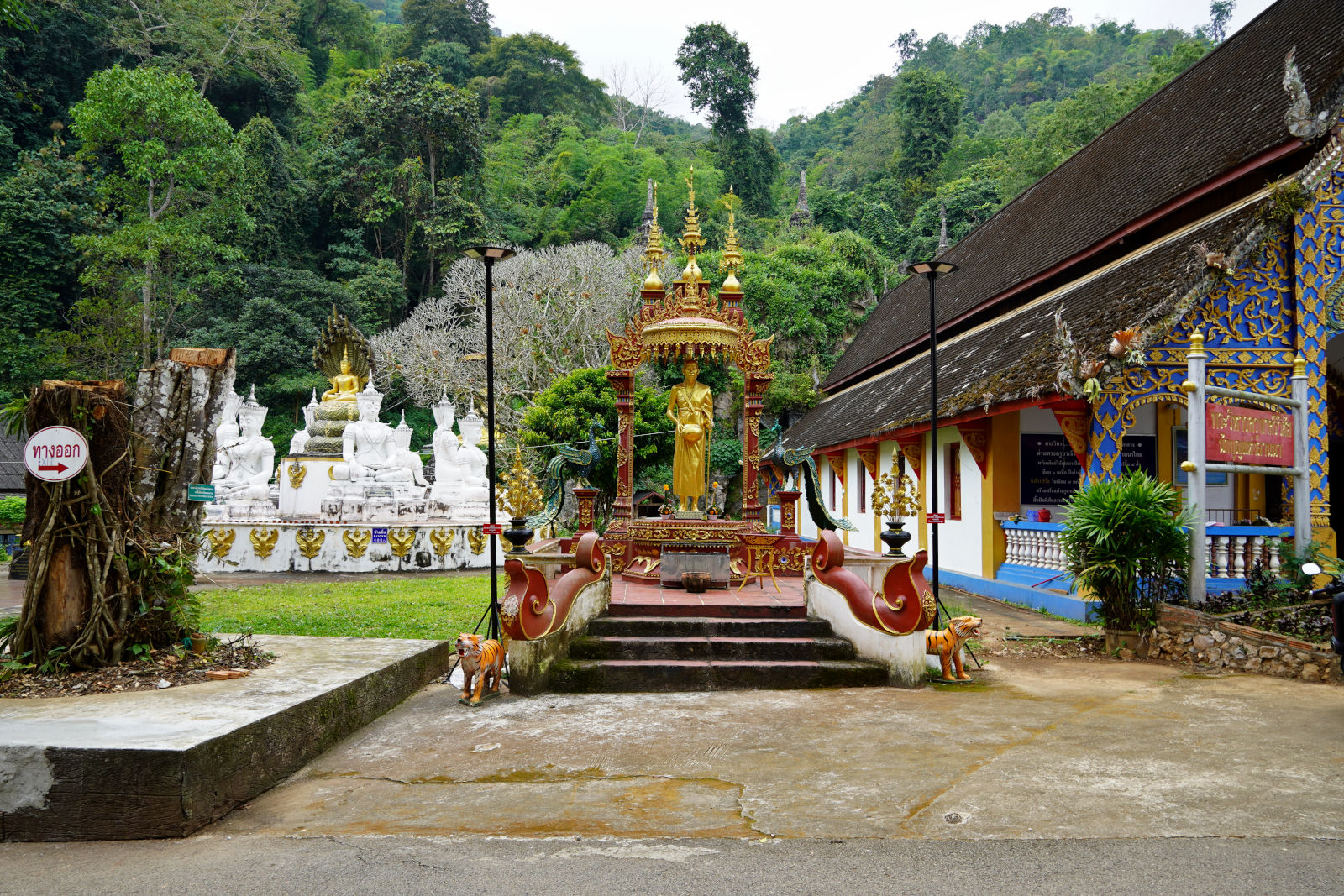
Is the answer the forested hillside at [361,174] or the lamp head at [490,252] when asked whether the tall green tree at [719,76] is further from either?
the lamp head at [490,252]

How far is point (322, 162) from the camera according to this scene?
123 feet

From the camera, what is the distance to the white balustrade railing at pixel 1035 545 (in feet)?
36.7

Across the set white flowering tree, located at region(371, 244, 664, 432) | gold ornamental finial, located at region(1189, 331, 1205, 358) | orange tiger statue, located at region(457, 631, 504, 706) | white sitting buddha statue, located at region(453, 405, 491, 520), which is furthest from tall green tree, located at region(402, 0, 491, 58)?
orange tiger statue, located at region(457, 631, 504, 706)

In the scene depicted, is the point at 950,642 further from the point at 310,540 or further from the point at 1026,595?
the point at 310,540

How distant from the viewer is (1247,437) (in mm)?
8109

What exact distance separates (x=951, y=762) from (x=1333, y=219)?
8.18 m

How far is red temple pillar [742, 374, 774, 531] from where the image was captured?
10227mm

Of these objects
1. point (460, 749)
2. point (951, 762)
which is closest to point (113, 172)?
point (460, 749)

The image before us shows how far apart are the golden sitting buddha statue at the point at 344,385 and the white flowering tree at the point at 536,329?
822 cm

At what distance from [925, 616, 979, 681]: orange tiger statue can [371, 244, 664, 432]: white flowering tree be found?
822 inches

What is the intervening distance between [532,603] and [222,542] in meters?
12.0

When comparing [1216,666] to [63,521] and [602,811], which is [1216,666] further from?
[63,521]

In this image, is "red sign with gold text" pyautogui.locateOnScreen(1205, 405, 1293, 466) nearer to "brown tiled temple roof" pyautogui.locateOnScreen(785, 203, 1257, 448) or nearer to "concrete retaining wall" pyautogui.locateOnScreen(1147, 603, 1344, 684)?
"brown tiled temple roof" pyautogui.locateOnScreen(785, 203, 1257, 448)

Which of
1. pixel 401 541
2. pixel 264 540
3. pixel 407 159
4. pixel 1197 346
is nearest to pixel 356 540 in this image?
pixel 401 541
